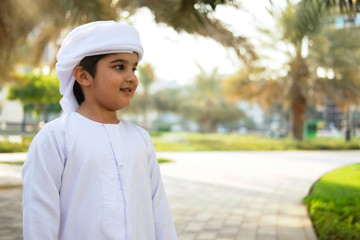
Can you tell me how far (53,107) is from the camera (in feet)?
146

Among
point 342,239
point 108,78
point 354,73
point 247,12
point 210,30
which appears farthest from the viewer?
point 354,73

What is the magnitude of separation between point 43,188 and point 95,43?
0.59m

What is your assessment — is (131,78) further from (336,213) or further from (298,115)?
(298,115)

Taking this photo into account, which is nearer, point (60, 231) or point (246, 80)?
point (60, 231)

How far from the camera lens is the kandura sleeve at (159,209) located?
1924mm

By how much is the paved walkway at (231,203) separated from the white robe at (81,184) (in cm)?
315

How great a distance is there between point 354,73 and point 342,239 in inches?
736

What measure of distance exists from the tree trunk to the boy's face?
22781mm

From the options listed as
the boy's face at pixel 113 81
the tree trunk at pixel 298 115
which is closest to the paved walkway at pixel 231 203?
the boy's face at pixel 113 81

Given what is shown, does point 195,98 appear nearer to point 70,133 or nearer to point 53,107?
point 53,107

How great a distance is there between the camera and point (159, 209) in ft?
6.42

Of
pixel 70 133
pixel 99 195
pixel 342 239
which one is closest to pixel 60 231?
pixel 99 195

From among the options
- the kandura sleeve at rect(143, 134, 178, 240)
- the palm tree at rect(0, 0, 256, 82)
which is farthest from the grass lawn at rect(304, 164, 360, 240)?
the kandura sleeve at rect(143, 134, 178, 240)

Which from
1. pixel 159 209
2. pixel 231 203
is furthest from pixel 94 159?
pixel 231 203
